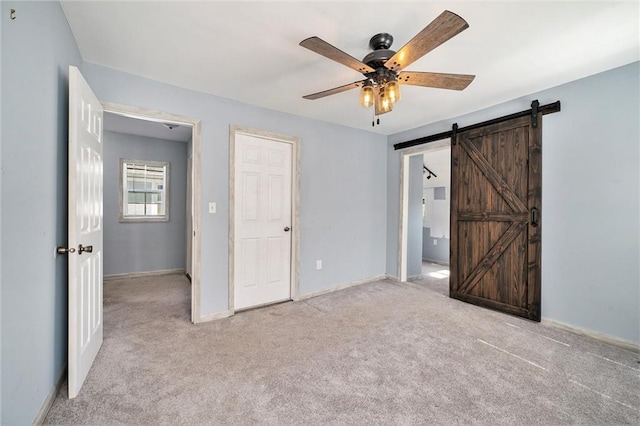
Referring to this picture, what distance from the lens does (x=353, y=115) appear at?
144 inches

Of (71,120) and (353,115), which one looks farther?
(353,115)

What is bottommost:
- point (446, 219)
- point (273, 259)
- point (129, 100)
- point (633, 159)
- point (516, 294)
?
point (516, 294)

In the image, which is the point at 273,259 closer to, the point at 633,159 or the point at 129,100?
the point at 129,100

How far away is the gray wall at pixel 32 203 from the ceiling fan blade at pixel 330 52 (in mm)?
1317

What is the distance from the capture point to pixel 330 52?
165 cm

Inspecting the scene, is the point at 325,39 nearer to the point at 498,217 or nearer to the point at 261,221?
the point at 261,221

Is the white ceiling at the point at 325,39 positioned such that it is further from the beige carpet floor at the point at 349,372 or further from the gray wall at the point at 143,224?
the gray wall at the point at 143,224

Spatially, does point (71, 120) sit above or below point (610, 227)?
above

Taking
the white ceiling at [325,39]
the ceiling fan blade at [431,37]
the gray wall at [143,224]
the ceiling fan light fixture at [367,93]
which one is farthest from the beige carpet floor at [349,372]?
the white ceiling at [325,39]

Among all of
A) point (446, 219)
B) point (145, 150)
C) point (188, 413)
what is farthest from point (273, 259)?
point (446, 219)

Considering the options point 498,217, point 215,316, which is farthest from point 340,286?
point 498,217

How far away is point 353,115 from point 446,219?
3.80 m

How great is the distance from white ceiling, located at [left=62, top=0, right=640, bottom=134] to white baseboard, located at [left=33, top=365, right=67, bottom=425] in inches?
93.3

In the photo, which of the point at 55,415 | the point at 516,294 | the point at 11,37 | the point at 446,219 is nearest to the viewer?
the point at 11,37
